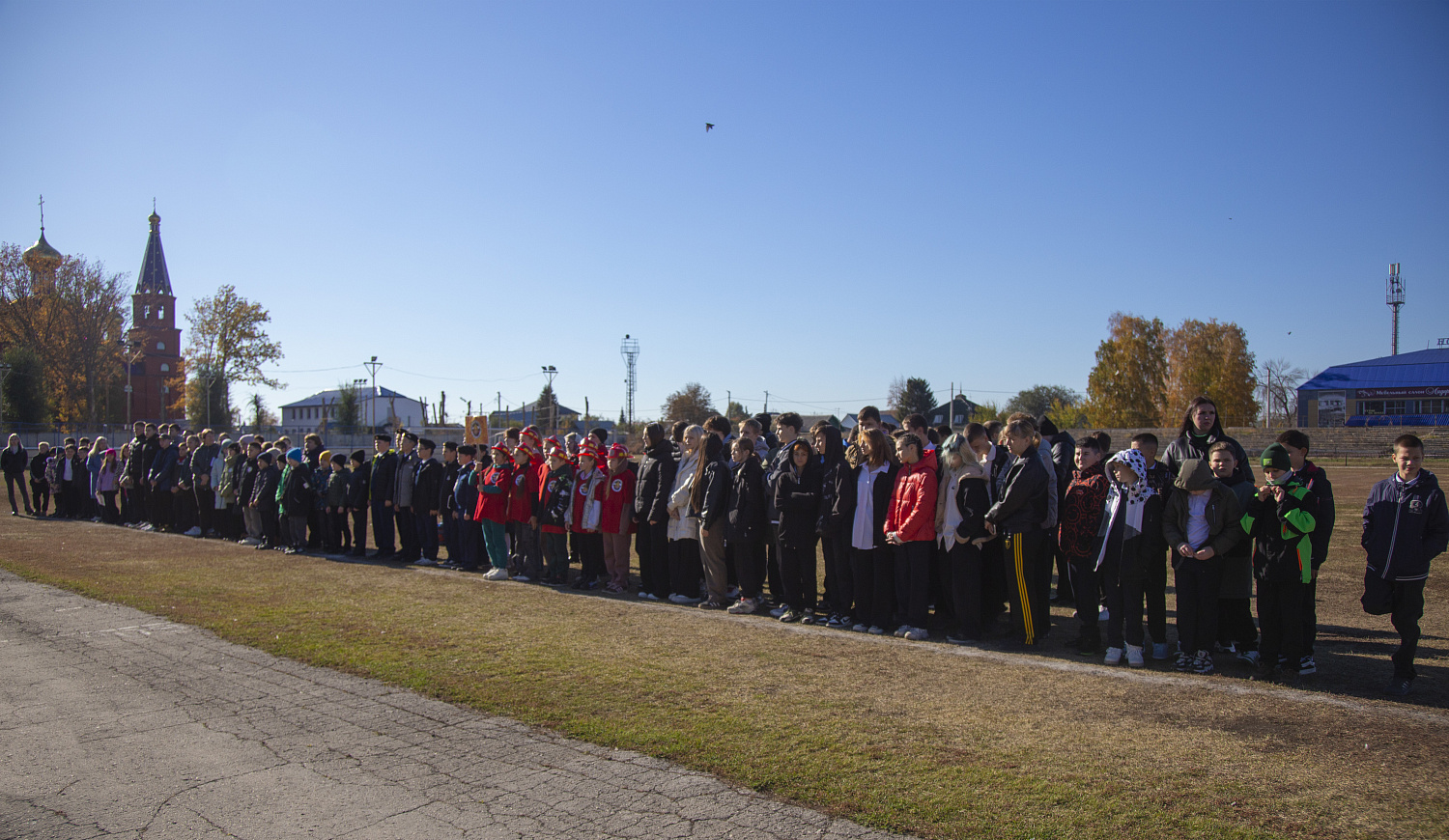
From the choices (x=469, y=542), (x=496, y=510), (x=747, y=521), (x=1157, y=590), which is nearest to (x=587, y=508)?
(x=496, y=510)

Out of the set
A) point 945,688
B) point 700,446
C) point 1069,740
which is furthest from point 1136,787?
point 700,446

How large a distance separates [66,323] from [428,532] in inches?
2355

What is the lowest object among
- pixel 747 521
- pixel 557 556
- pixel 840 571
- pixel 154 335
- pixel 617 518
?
pixel 557 556

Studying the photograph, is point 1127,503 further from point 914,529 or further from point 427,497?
point 427,497

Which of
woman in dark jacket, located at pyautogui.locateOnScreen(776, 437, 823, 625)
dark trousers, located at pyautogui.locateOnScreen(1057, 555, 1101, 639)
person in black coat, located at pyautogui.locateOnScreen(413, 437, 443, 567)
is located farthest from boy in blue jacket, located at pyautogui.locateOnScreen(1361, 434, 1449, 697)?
person in black coat, located at pyautogui.locateOnScreen(413, 437, 443, 567)

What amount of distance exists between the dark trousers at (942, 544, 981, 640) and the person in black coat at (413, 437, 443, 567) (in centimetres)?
844

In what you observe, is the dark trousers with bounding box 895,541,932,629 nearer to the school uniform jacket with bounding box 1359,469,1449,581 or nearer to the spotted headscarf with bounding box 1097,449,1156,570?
the spotted headscarf with bounding box 1097,449,1156,570

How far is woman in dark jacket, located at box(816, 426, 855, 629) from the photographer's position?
8.40m

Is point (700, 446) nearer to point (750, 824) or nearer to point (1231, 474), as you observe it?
point (1231, 474)

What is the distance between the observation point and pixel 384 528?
45.4 ft

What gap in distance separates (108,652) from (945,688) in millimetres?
7176

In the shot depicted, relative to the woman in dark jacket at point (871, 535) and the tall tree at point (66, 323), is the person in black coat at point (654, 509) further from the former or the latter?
the tall tree at point (66, 323)

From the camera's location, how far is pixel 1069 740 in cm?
488

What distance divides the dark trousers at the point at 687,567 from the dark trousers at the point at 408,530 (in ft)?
17.9
